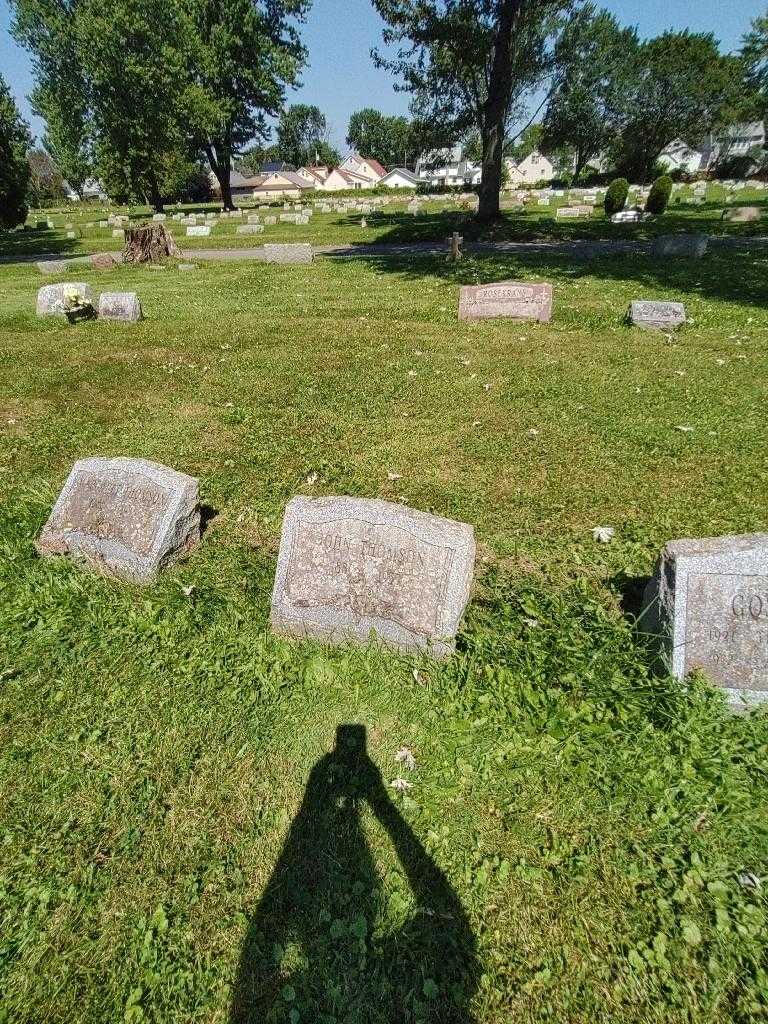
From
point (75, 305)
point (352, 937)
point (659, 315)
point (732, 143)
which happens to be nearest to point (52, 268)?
point (75, 305)

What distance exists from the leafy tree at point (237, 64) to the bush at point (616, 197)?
88.0 ft

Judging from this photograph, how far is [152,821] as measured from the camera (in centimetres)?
261

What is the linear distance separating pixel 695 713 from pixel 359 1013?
2.07m

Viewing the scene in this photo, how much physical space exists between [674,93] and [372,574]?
8241 cm

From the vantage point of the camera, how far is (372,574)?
134 inches

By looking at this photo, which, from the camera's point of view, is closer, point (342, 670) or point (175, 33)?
point (342, 670)

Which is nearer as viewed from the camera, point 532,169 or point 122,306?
point 122,306

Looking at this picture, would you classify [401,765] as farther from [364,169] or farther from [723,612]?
[364,169]

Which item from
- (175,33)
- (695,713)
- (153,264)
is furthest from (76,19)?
(695,713)

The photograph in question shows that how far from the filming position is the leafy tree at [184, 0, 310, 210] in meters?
38.1

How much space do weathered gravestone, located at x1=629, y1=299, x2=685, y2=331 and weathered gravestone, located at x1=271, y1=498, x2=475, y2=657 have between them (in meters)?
8.31

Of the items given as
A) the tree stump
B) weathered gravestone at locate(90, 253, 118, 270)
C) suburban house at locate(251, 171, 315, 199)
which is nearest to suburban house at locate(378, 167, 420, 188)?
suburban house at locate(251, 171, 315, 199)

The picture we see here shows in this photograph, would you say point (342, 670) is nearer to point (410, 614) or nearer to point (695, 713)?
point (410, 614)

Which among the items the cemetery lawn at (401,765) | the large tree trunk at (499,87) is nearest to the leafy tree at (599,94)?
the large tree trunk at (499,87)
